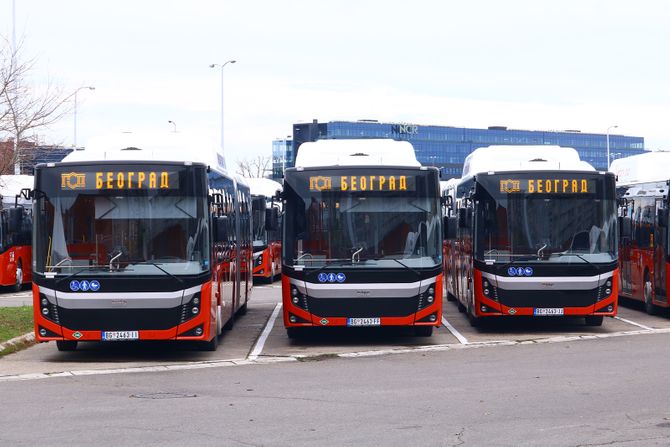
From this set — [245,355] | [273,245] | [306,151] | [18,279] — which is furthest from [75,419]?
[273,245]

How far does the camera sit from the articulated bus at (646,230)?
24.3m

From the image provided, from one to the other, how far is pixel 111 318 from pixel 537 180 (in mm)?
8127

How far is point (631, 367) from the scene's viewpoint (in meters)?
15.7

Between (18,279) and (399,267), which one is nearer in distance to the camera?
(399,267)

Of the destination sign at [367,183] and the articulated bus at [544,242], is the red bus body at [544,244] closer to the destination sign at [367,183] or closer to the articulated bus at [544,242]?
the articulated bus at [544,242]

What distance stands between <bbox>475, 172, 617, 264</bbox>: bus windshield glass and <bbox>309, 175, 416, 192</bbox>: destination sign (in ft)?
9.00

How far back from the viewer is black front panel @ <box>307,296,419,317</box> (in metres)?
18.7

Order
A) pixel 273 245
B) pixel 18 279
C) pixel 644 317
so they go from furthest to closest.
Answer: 1. pixel 273 245
2. pixel 18 279
3. pixel 644 317

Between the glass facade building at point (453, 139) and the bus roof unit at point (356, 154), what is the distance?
377 feet

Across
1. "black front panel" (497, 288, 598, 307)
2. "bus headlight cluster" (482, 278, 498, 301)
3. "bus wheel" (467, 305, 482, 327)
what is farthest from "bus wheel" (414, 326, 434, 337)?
"bus wheel" (467, 305, 482, 327)

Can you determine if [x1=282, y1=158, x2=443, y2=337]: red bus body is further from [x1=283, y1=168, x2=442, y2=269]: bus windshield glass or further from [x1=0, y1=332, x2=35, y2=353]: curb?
[x1=0, y1=332, x2=35, y2=353]: curb

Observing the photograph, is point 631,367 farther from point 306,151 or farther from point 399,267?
point 306,151

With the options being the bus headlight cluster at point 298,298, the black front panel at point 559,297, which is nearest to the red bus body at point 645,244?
the black front panel at point 559,297

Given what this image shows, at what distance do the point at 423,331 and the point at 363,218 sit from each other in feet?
8.14
